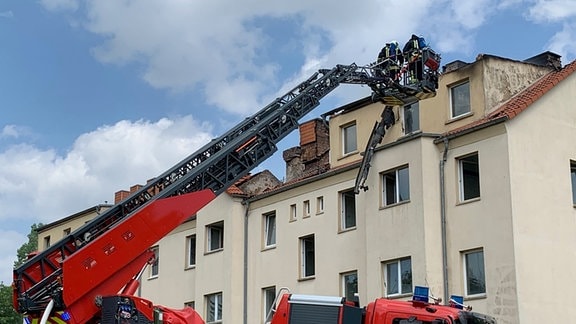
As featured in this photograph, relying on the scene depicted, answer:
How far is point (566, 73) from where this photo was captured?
28344 millimetres

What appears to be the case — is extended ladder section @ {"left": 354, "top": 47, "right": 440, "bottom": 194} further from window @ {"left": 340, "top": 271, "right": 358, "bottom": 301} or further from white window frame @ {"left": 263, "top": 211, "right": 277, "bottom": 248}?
white window frame @ {"left": 263, "top": 211, "right": 277, "bottom": 248}

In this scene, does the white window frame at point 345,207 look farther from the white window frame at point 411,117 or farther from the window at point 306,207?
the white window frame at point 411,117

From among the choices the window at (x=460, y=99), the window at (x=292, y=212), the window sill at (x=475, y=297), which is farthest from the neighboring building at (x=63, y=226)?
the window sill at (x=475, y=297)

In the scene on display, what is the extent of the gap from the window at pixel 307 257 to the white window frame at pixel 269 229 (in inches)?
70.1

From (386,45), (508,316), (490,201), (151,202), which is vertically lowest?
(508,316)

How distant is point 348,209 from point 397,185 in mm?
3153

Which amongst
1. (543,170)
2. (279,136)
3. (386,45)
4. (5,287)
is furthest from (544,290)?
(5,287)

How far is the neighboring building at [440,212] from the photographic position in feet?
84.5

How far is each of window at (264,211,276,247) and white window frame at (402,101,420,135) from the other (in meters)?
6.46

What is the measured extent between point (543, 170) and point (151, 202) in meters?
14.3

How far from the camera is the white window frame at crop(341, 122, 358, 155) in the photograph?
3378 cm

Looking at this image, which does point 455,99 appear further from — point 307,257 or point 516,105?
point 307,257

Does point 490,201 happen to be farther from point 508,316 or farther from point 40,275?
point 40,275

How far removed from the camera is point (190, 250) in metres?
38.2
